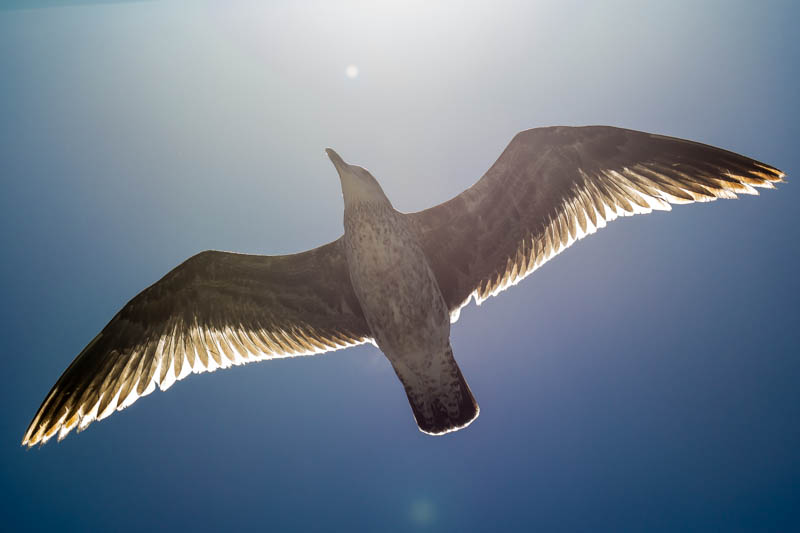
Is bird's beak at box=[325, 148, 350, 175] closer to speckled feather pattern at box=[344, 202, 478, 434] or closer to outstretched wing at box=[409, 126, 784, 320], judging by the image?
speckled feather pattern at box=[344, 202, 478, 434]

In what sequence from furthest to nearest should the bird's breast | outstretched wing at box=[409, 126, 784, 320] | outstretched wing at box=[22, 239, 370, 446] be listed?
outstretched wing at box=[22, 239, 370, 446]
outstretched wing at box=[409, 126, 784, 320]
the bird's breast

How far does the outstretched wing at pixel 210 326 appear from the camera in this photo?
453 centimetres

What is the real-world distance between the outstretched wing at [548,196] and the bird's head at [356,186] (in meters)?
0.53

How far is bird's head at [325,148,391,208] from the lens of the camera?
3980mm

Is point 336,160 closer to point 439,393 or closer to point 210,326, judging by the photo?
point 210,326

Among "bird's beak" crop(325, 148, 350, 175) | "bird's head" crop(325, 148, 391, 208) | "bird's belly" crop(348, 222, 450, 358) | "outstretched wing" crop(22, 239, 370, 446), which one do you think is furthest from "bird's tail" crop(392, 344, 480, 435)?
"bird's beak" crop(325, 148, 350, 175)

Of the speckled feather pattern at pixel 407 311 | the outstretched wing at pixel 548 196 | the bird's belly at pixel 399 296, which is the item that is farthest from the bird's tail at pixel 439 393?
the outstretched wing at pixel 548 196

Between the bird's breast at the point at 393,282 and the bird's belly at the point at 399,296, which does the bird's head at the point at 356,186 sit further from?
the bird's belly at the point at 399,296

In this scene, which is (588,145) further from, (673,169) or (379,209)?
(379,209)

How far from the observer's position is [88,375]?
4.55 m

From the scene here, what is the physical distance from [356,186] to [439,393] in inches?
81.7

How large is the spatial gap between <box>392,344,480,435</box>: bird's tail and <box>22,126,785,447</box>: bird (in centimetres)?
1

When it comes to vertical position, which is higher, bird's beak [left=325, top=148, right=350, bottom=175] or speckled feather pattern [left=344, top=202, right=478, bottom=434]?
bird's beak [left=325, top=148, right=350, bottom=175]

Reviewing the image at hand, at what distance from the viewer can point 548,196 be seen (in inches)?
178
